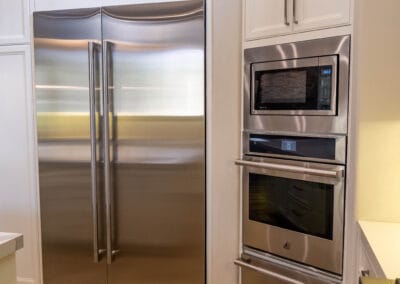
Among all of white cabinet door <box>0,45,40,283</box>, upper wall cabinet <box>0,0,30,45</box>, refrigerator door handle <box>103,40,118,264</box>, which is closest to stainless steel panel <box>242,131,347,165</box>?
refrigerator door handle <box>103,40,118,264</box>

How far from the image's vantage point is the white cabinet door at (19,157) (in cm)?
238

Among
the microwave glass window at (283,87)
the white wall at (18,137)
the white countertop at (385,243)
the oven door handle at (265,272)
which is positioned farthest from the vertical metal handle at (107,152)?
the white countertop at (385,243)

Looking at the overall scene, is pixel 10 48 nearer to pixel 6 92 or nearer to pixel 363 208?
pixel 6 92

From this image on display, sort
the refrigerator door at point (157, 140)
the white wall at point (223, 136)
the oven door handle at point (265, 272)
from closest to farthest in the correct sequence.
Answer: the oven door handle at point (265, 272), the white wall at point (223, 136), the refrigerator door at point (157, 140)

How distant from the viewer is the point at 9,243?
1.18m

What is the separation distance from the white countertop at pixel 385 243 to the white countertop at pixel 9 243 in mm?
1161

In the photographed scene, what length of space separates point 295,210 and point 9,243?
122cm

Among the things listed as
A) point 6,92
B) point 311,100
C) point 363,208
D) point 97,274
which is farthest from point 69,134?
point 363,208

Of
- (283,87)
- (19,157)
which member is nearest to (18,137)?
(19,157)

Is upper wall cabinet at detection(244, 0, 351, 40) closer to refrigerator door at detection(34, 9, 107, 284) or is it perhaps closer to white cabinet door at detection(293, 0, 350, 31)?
white cabinet door at detection(293, 0, 350, 31)

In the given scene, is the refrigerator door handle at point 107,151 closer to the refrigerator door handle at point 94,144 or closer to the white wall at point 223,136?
the refrigerator door handle at point 94,144

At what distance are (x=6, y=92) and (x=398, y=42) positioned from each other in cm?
223

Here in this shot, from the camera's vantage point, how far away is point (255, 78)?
190 cm

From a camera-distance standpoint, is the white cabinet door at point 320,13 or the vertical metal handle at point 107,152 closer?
the white cabinet door at point 320,13
